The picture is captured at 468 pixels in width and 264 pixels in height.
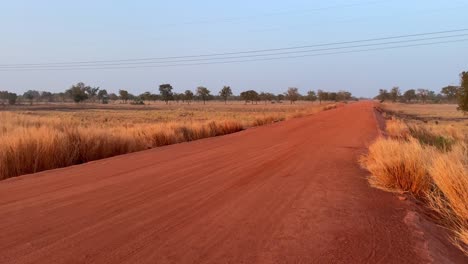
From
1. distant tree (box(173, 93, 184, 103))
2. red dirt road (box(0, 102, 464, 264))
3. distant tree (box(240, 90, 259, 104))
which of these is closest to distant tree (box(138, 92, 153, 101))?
distant tree (box(173, 93, 184, 103))

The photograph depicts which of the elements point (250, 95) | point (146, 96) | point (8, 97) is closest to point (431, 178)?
point (8, 97)

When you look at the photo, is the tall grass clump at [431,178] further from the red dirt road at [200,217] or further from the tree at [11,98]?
the tree at [11,98]

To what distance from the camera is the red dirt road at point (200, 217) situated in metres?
5.18

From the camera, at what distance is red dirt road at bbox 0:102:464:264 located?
204 inches

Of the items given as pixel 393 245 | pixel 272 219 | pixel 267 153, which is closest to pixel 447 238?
pixel 393 245

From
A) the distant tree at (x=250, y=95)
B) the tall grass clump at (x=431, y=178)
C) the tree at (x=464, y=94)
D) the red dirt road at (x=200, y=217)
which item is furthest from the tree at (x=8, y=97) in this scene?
the tall grass clump at (x=431, y=178)

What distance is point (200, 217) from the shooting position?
6.68 meters

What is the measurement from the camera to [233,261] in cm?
491

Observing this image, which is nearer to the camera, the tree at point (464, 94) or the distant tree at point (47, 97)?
the tree at point (464, 94)

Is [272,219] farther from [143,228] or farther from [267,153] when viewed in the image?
[267,153]

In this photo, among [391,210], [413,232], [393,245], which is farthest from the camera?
[391,210]

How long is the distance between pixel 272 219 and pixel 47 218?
3.38 metres

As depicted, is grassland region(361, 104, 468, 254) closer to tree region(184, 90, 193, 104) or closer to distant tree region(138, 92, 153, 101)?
tree region(184, 90, 193, 104)

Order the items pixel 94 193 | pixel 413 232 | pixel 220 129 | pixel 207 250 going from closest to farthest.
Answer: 1. pixel 207 250
2. pixel 413 232
3. pixel 94 193
4. pixel 220 129
